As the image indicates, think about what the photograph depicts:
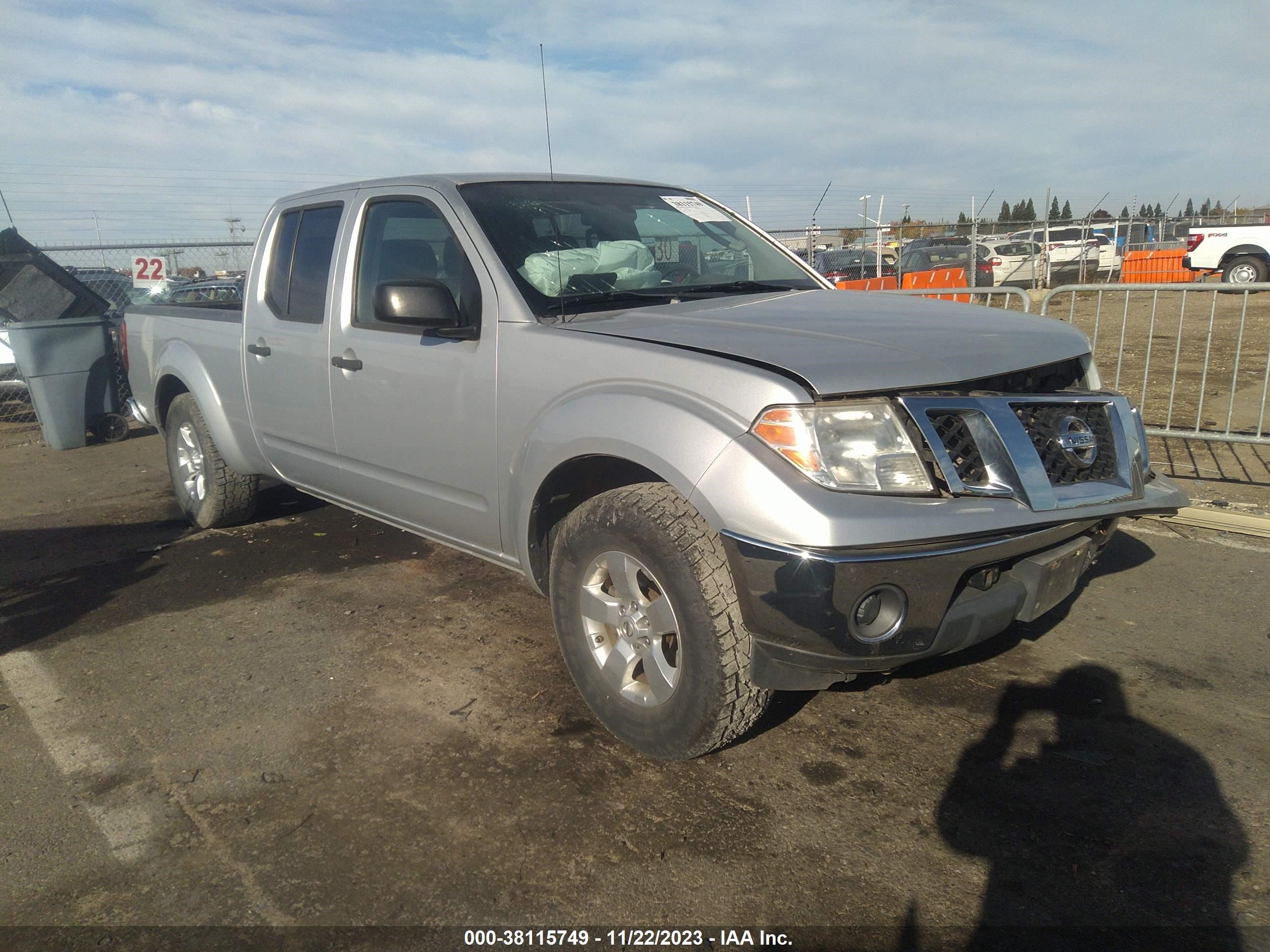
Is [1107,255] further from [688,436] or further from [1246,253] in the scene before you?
[688,436]

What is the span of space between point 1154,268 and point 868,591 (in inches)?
992

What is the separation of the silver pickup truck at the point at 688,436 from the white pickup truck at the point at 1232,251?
18360 millimetres

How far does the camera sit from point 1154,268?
77.1 ft

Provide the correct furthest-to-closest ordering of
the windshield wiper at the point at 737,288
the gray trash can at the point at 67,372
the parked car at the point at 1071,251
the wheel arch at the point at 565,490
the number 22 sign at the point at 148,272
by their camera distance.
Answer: the parked car at the point at 1071,251 < the number 22 sign at the point at 148,272 < the gray trash can at the point at 67,372 < the windshield wiper at the point at 737,288 < the wheel arch at the point at 565,490

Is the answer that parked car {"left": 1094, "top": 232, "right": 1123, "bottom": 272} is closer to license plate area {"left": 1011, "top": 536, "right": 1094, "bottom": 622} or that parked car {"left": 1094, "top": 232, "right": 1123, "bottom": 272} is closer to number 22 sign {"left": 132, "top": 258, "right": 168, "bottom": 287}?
number 22 sign {"left": 132, "top": 258, "right": 168, "bottom": 287}

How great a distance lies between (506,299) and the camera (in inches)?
129

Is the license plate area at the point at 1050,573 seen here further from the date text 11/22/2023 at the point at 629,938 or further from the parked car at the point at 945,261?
the parked car at the point at 945,261

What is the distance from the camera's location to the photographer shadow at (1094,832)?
2.16 meters

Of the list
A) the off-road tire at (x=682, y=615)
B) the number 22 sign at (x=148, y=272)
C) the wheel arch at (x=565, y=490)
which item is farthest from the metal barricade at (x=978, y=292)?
the number 22 sign at (x=148, y=272)

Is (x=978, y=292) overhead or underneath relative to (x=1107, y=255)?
overhead

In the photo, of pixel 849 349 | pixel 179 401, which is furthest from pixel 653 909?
pixel 179 401

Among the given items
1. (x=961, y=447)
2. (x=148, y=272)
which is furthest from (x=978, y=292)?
(x=148, y=272)

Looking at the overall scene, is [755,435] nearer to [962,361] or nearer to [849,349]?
[849,349]

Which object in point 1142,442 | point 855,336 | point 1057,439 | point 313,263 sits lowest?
point 1142,442
